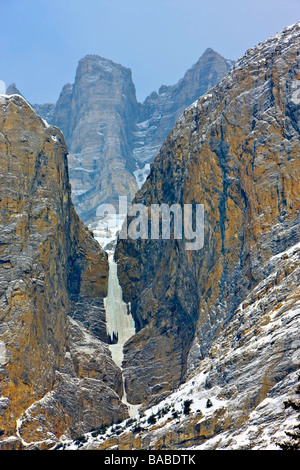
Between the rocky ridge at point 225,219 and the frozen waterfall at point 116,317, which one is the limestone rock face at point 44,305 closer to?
the frozen waterfall at point 116,317

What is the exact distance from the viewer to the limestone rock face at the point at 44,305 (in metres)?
91.3

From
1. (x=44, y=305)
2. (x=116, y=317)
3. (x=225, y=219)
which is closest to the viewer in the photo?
(x=225, y=219)

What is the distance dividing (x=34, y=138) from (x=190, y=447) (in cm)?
5866

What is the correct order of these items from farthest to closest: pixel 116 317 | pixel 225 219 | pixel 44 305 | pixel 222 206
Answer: pixel 116 317
pixel 44 305
pixel 222 206
pixel 225 219

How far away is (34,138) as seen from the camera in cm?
11081

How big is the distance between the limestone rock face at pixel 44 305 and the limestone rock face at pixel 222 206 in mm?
7797

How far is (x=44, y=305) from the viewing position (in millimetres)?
98875

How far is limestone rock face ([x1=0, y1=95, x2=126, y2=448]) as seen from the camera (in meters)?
91.3

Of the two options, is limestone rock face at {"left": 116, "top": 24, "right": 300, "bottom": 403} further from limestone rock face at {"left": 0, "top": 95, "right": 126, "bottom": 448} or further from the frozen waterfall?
limestone rock face at {"left": 0, "top": 95, "right": 126, "bottom": 448}

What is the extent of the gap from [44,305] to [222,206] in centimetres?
2829

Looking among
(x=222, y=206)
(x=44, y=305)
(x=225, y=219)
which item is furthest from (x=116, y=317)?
(x=225, y=219)

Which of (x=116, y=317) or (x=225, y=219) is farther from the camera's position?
(x=116, y=317)

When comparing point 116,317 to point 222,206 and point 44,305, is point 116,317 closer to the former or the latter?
point 44,305

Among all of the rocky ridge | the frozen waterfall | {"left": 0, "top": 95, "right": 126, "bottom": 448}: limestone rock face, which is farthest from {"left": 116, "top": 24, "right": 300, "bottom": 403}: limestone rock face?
{"left": 0, "top": 95, "right": 126, "bottom": 448}: limestone rock face
